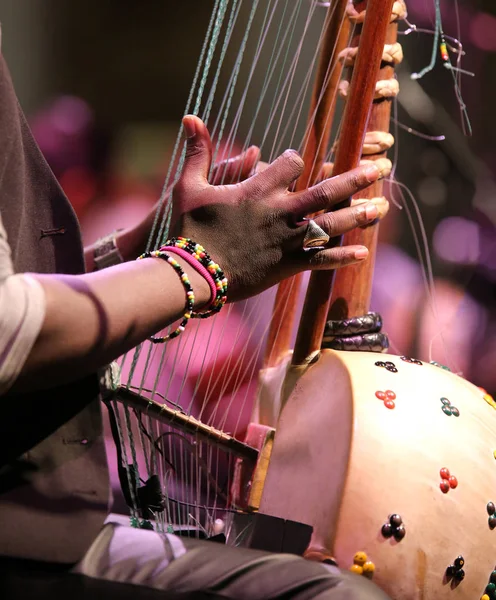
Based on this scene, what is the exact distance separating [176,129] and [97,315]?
1.32 metres

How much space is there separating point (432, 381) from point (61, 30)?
4.33 feet

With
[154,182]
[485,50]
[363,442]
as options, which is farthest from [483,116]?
[363,442]

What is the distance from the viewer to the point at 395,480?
0.77 meters

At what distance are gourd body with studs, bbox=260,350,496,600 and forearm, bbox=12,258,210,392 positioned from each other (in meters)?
0.28

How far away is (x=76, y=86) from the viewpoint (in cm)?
176

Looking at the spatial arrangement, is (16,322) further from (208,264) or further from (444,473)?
(444,473)

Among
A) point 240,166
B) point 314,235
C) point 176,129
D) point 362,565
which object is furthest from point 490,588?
point 176,129

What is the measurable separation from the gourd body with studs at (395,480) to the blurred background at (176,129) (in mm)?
982

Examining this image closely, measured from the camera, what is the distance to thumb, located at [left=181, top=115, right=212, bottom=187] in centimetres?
73

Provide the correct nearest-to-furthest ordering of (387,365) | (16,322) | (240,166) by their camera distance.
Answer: (16,322), (387,365), (240,166)

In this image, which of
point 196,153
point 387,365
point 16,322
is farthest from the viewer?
point 387,365

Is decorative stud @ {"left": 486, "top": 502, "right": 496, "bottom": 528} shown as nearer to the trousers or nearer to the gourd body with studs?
the gourd body with studs

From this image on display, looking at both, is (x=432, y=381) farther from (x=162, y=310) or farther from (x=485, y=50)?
(x=485, y=50)

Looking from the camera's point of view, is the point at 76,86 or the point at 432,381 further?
the point at 76,86
